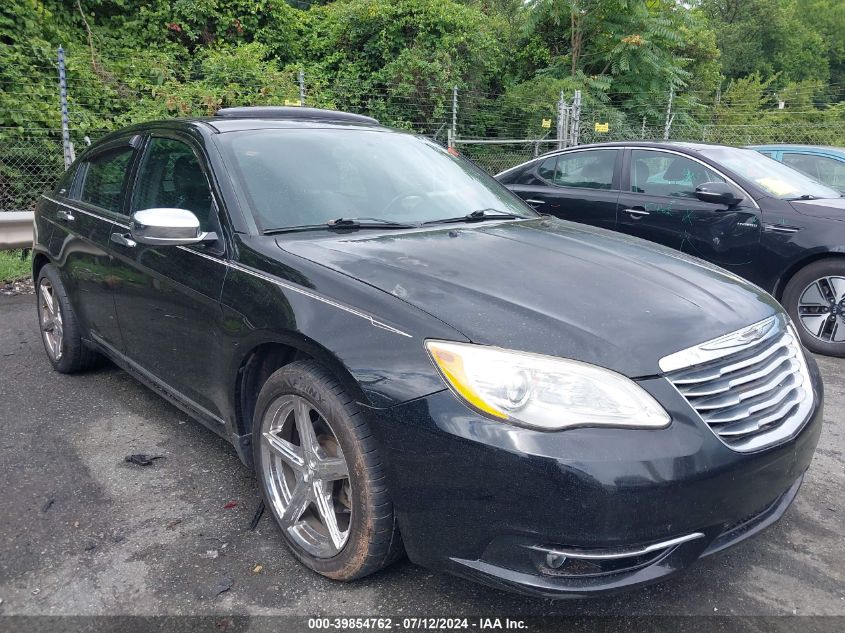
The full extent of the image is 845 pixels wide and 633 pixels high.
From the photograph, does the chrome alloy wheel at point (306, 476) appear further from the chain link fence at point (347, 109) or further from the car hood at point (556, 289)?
the chain link fence at point (347, 109)

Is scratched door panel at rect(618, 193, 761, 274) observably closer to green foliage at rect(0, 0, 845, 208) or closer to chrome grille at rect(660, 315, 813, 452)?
chrome grille at rect(660, 315, 813, 452)

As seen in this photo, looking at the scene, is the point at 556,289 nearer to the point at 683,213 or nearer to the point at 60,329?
the point at 60,329

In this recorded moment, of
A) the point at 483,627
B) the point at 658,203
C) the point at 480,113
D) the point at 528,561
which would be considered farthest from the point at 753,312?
the point at 480,113

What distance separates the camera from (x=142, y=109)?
10305 mm

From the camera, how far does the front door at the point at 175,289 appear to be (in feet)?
9.10

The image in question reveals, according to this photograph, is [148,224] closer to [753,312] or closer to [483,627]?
[483,627]

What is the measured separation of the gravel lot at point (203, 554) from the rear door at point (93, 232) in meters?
0.64

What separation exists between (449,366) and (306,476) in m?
0.79

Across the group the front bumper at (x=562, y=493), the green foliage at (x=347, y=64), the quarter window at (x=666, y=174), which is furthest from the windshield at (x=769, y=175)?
the green foliage at (x=347, y=64)

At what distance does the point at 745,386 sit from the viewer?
212 centimetres

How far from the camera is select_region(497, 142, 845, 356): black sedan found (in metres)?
5.10

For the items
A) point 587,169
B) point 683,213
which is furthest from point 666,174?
point 587,169

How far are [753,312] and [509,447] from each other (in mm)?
1150

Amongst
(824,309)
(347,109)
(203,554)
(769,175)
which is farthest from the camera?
(347,109)
